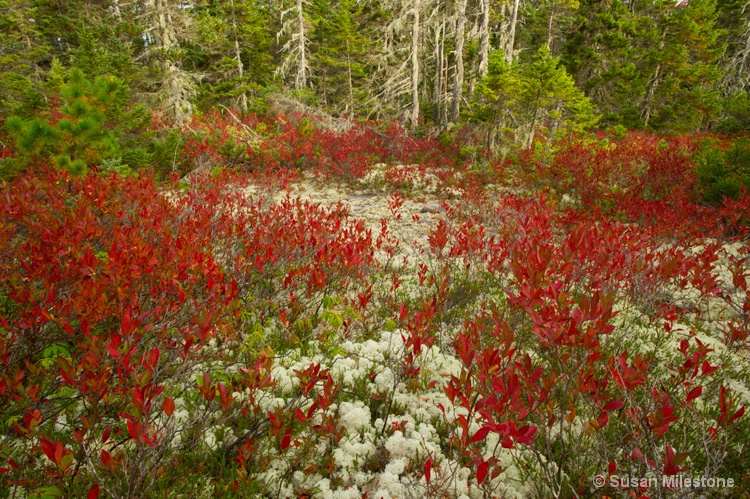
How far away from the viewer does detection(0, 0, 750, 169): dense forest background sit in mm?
11188

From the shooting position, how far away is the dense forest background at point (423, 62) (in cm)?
1119

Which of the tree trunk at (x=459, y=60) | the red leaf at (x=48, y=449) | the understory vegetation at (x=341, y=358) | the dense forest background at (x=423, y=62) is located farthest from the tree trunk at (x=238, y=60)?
the red leaf at (x=48, y=449)

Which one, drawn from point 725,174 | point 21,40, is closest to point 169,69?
point 21,40

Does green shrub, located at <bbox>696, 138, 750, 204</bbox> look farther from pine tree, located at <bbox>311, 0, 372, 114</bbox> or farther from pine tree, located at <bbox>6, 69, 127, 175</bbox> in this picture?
pine tree, located at <bbox>311, 0, 372, 114</bbox>

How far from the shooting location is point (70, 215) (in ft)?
12.3

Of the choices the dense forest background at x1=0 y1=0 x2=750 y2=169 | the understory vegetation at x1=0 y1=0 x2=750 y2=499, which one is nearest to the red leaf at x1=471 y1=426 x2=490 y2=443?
the understory vegetation at x1=0 y1=0 x2=750 y2=499

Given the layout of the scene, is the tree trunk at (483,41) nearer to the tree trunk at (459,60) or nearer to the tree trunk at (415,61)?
the tree trunk at (459,60)

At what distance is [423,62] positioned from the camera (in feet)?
73.2

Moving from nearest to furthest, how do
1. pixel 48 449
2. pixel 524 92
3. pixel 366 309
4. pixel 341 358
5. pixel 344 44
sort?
pixel 48 449
pixel 341 358
pixel 366 309
pixel 524 92
pixel 344 44

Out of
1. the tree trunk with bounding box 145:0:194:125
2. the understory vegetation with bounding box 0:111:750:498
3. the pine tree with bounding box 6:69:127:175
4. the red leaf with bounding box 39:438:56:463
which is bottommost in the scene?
the understory vegetation with bounding box 0:111:750:498

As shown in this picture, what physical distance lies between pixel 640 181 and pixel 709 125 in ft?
71.1

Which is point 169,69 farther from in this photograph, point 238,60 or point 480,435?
point 480,435

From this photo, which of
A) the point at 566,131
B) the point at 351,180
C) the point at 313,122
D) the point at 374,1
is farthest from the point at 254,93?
the point at 566,131

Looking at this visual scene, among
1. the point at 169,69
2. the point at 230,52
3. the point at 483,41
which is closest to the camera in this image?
the point at 483,41
